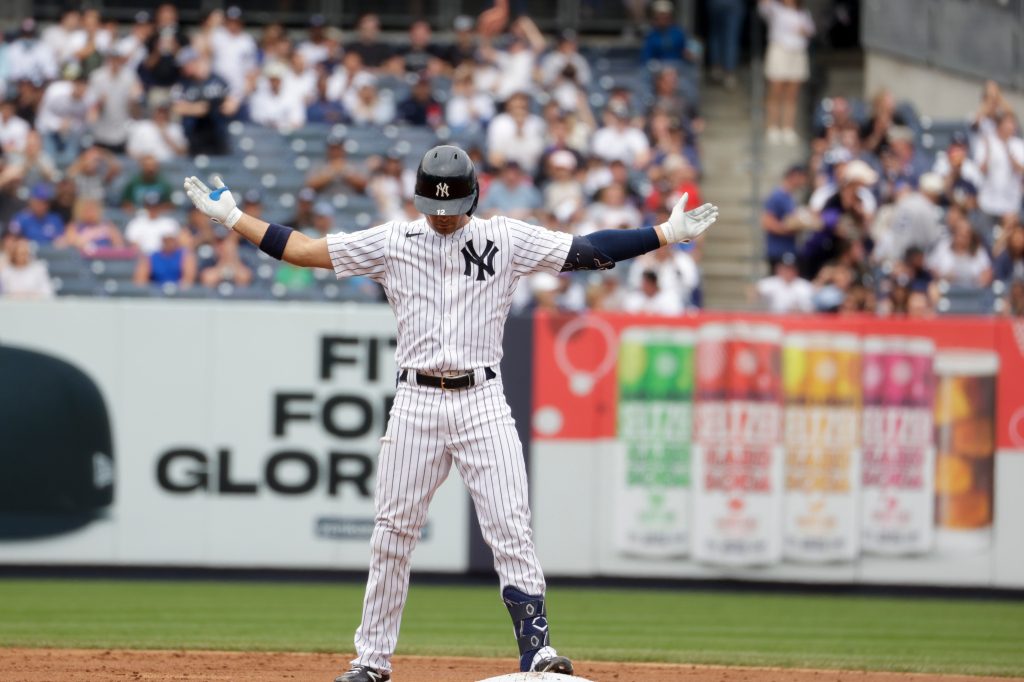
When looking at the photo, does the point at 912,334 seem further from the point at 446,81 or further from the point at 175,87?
the point at 175,87

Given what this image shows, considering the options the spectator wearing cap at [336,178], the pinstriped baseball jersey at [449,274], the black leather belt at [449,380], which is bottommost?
the black leather belt at [449,380]

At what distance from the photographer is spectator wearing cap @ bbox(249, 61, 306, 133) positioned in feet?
56.2

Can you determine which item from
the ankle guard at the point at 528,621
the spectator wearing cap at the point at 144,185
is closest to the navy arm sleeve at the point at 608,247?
the ankle guard at the point at 528,621

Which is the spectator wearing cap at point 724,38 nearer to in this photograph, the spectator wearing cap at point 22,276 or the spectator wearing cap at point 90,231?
the spectator wearing cap at point 90,231

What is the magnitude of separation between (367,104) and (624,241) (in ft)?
34.8

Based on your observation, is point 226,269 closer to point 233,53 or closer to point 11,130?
point 11,130

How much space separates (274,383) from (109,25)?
7.51 metres

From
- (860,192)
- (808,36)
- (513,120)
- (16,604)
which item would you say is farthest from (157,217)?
(808,36)

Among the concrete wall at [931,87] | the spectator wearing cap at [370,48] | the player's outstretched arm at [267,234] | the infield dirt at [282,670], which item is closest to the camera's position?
the player's outstretched arm at [267,234]

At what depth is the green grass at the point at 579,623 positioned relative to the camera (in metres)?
9.30

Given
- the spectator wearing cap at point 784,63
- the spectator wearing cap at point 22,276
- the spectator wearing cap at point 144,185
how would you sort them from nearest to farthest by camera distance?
the spectator wearing cap at point 22,276 < the spectator wearing cap at point 144,185 < the spectator wearing cap at point 784,63

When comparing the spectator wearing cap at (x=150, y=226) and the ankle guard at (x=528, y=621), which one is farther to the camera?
the spectator wearing cap at (x=150, y=226)

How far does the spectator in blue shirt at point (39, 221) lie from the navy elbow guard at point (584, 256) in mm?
9263

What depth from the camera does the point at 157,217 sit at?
49.5ft
